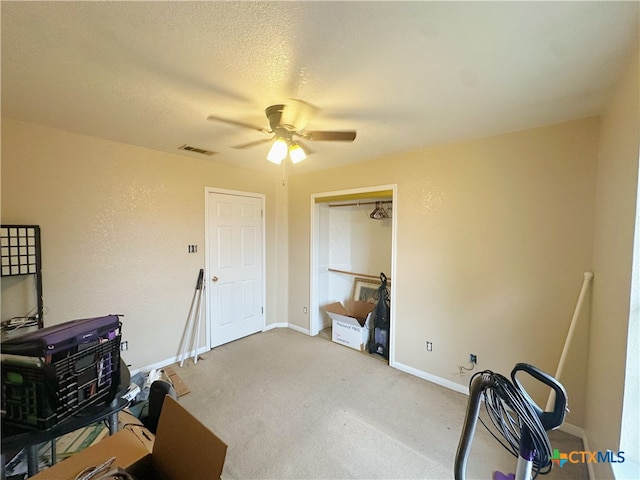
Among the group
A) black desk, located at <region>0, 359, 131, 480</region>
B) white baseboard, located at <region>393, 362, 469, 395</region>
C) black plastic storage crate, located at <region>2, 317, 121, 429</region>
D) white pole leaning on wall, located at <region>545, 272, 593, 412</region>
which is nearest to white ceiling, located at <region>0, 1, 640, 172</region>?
white pole leaning on wall, located at <region>545, 272, 593, 412</region>

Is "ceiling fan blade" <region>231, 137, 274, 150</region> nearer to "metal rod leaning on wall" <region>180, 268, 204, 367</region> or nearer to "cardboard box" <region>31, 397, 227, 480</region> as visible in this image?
"metal rod leaning on wall" <region>180, 268, 204, 367</region>

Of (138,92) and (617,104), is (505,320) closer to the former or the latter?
(617,104)

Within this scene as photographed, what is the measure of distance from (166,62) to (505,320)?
312 cm

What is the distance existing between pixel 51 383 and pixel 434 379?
2.96m

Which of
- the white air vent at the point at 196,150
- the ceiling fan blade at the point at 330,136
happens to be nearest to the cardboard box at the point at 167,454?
the ceiling fan blade at the point at 330,136

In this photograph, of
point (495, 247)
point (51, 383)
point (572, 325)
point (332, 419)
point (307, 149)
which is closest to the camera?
point (51, 383)

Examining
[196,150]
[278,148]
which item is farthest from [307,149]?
[196,150]

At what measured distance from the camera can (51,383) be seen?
2.69 feet

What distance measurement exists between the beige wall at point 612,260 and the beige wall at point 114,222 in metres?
3.57

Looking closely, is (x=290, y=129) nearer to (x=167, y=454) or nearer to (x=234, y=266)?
(x=167, y=454)

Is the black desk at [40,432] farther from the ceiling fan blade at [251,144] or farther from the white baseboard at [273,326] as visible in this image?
the white baseboard at [273,326]

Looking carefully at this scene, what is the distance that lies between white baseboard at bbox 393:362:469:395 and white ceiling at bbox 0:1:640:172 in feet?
7.99

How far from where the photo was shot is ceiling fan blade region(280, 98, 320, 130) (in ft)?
5.73

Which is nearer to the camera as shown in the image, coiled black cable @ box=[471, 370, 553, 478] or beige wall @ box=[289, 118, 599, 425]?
coiled black cable @ box=[471, 370, 553, 478]
